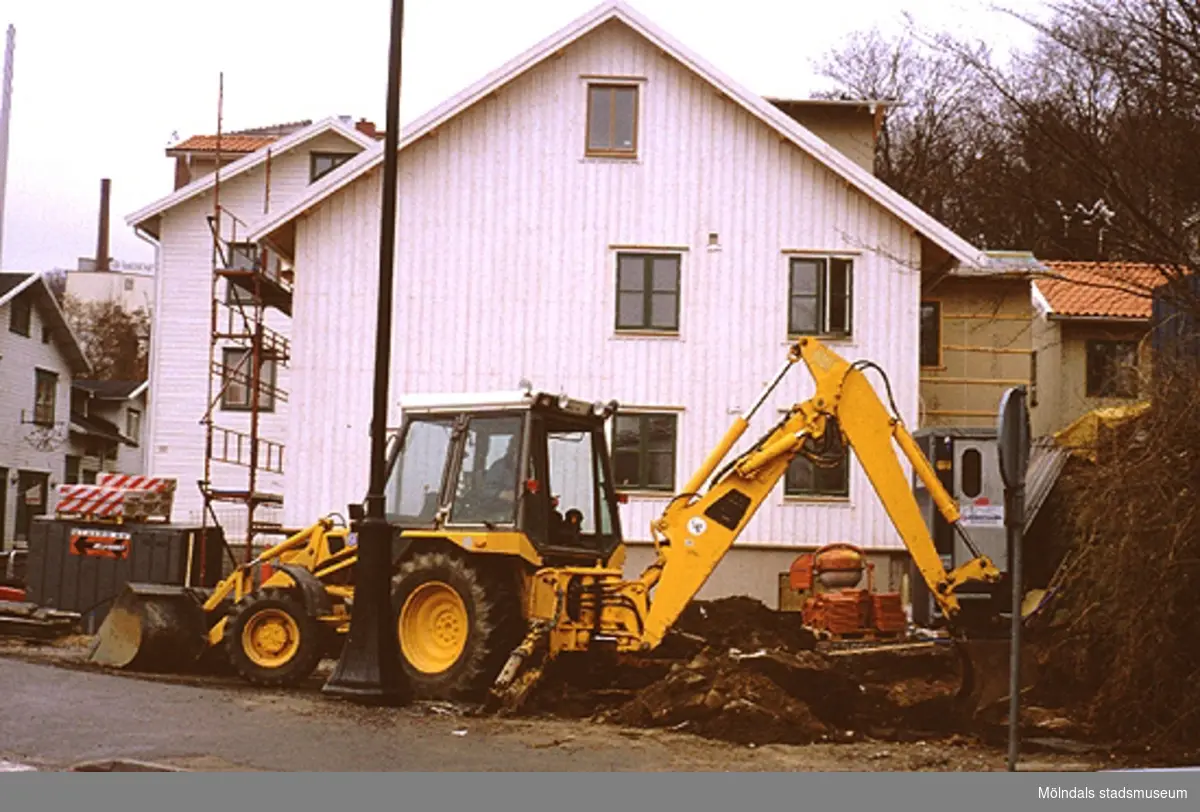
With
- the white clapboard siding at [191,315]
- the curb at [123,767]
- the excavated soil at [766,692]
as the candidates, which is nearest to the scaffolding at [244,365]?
the white clapboard siding at [191,315]

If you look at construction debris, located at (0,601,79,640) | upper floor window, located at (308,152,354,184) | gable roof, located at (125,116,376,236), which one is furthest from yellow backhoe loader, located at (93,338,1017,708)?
upper floor window, located at (308,152,354,184)

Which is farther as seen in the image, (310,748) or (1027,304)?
(1027,304)

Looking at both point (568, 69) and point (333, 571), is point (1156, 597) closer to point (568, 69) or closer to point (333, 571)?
point (333, 571)

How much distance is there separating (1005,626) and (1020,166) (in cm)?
538

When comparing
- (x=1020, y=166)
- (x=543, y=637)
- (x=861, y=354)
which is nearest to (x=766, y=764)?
(x=543, y=637)

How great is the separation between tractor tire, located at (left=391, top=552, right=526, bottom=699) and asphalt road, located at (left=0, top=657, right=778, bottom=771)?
0.69 metres

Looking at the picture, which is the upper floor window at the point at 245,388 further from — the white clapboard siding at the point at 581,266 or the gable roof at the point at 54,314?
the white clapboard siding at the point at 581,266

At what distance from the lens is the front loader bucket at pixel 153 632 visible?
15094mm

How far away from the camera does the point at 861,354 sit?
23.7 metres

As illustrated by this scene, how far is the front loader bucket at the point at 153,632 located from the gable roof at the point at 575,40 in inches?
370

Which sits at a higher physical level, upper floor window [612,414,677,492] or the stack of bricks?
upper floor window [612,414,677,492]

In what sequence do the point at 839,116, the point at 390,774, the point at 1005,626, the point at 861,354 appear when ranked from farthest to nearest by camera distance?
1. the point at 839,116
2. the point at 861,354
3. the point at 1005,626
4. the point at 390,774

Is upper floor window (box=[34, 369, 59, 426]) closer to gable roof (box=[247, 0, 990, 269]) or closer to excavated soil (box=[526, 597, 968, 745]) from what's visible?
gable roof (box=[247, 0, 990, 269])

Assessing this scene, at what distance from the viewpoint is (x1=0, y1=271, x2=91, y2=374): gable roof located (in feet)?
85.6
